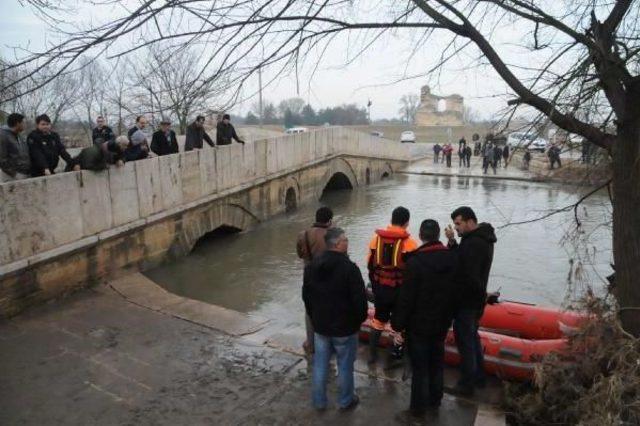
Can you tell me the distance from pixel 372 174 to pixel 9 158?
23.5 meters

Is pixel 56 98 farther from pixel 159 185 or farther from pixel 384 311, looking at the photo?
pixel 384 311

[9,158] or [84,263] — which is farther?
[84,263]

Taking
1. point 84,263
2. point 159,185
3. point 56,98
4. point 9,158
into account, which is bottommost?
point 84,263

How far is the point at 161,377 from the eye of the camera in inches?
226

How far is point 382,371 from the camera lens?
226 inches

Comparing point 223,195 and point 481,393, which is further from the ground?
point 223,195

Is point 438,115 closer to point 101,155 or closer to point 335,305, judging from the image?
point 101,155

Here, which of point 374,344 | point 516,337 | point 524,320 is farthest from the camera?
point 524,320

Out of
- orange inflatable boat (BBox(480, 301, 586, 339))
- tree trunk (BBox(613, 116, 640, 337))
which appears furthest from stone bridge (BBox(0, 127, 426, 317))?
tree trunk (BBox(613, 116, 640, 337))

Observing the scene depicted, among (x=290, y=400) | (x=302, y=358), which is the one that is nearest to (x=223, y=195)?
(x=302, y=358)

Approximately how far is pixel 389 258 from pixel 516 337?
2.47m

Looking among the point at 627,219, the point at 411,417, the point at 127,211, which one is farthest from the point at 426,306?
the point at 127,211

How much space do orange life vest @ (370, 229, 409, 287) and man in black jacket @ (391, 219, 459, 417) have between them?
51cm

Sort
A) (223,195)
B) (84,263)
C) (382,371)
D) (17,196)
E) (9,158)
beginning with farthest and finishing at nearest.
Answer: (223,195) < (84,263) < (9,158) < (17,196) < (382,371)
